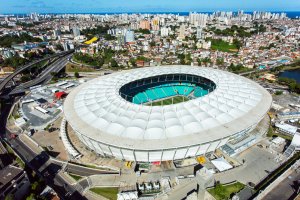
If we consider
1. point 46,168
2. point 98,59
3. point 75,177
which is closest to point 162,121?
point 75,177

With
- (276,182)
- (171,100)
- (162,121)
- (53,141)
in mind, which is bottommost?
(53,141)

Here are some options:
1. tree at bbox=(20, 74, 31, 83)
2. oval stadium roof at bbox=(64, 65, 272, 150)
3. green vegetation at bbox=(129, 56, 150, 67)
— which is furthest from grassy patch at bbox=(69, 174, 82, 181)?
green vegetation at bbox=(129, 56, 150, 67)

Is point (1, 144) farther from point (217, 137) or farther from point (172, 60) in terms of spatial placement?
point (172, 60)

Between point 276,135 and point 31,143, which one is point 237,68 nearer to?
point 276,135

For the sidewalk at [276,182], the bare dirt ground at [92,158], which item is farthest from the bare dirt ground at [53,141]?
the sidewalk at [276,182]

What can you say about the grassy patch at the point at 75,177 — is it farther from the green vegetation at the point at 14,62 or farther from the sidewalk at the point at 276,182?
the green vegetation at the point at 14,62
